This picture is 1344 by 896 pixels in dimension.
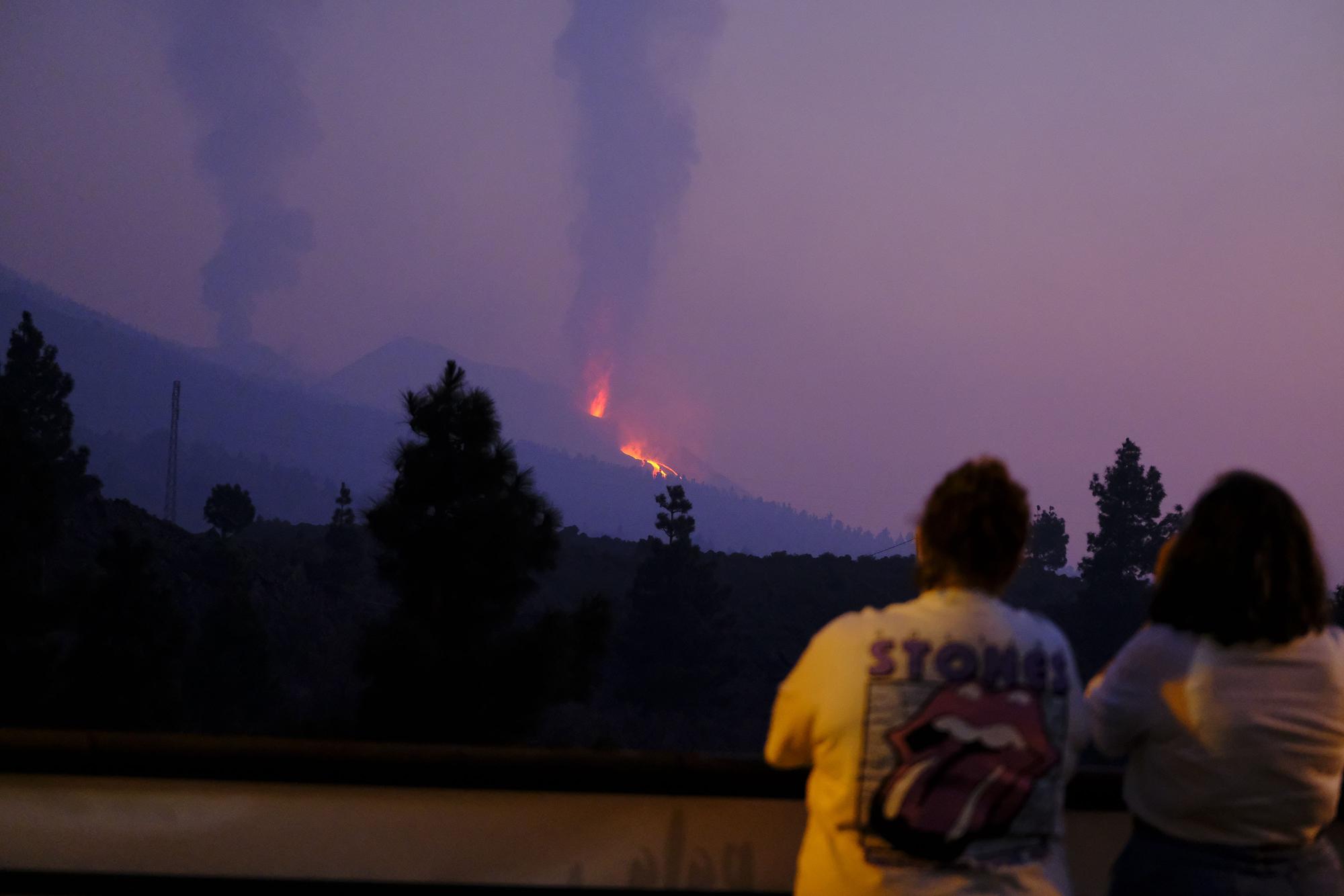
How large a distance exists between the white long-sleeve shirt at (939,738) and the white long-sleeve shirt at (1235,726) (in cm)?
15

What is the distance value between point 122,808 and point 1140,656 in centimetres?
234

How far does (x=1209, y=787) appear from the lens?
1871 mm

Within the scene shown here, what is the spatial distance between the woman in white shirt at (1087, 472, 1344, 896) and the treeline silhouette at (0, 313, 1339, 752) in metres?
0.30

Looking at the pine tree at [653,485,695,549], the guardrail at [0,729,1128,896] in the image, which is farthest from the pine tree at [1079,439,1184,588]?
the guardrail at [0,729,1128,896]

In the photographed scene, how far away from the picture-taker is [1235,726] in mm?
1834

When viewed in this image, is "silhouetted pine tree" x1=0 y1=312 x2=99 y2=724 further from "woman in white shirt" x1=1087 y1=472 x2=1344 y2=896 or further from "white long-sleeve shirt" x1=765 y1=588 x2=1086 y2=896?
"woman in white shirt" x1=1087 y1=472 x2=1344 y2=896

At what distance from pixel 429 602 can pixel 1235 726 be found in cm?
1491

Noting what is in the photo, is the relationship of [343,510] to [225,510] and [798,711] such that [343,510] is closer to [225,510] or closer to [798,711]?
[225,510]

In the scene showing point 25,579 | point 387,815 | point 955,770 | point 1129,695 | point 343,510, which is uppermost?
point 343,510

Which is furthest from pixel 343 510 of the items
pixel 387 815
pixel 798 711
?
pixel 798 711

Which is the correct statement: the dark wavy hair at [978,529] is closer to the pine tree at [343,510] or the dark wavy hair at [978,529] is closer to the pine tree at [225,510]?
the pine tree at [343,510]

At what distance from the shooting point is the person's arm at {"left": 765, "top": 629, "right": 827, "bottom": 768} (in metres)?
1.82

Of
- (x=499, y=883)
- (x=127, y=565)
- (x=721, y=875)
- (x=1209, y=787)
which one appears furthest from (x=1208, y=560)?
(x=127, y=565)

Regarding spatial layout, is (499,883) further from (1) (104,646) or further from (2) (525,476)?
(1) (104,646)
